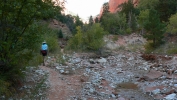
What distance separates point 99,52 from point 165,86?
10.9m

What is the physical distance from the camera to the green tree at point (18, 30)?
562 cm

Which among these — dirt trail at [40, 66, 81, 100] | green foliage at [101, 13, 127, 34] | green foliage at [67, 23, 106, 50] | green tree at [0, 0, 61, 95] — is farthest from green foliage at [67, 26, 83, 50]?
green foliage at [101, 13, 127, 34]

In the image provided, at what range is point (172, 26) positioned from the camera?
24859mm

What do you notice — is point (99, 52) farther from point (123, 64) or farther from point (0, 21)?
point (0, 21)

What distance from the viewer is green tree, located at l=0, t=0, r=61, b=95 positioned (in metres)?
5.62

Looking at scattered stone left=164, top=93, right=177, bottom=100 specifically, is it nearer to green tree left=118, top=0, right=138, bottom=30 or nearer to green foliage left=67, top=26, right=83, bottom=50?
green foliage left=67, top=26, right=83, bottom=50

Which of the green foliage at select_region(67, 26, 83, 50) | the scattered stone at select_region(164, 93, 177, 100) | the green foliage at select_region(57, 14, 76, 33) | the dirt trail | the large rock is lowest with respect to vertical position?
the large rock

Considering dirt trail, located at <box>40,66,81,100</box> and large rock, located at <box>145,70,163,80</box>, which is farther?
large rock, located at <box>145,70,163,80</box>

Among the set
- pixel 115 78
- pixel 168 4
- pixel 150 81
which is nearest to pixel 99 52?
pixel 115 78

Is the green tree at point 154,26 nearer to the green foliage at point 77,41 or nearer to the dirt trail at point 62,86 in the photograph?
the green foliage at point 77,41

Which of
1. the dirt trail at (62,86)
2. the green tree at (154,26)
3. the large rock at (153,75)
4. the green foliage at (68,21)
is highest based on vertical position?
the green foliage at (68,21)

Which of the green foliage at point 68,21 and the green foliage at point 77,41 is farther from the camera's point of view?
the green foliage at point 68,21

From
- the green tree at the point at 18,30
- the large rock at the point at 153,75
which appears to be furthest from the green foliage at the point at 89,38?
the green tree at the point at 18,30

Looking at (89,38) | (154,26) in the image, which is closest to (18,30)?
(89,38)
